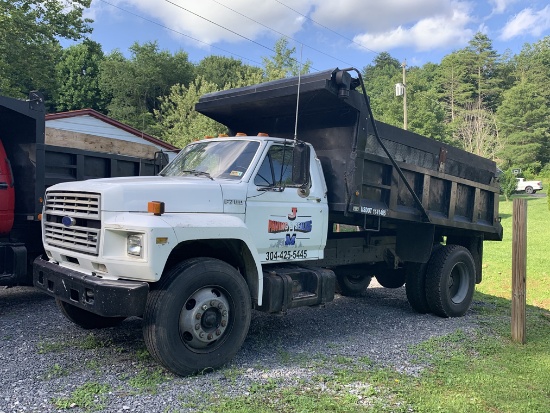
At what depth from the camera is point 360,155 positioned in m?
6.10

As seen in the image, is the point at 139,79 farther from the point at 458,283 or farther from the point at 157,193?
the point at 157,193

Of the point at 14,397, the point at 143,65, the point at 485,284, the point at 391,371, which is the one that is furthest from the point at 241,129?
the point at 143,65

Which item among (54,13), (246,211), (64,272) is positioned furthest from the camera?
(54,13)

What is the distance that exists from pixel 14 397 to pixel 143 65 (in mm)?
42949

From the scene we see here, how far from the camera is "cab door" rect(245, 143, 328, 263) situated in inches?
210

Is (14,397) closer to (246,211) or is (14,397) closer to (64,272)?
(64,272)

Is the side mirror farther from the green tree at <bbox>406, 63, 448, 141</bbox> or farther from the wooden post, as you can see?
the green tree at <bbox>406, 63, 448, 141</bbox>

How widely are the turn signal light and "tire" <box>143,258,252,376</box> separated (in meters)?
0.54

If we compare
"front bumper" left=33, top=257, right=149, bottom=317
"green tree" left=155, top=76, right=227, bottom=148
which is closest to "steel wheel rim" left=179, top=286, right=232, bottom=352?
"front bumper" left=33, top=257, right=149, bottom=317

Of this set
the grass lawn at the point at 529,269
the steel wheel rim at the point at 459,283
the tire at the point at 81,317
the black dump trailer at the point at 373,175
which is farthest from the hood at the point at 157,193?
the grass lawn at the point at 529,269

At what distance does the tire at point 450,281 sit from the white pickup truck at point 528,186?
42.7 metres

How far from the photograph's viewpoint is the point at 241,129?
7.52 metres

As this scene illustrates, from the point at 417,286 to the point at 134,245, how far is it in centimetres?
492

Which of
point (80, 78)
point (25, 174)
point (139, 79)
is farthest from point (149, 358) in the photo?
point (80, 78)
